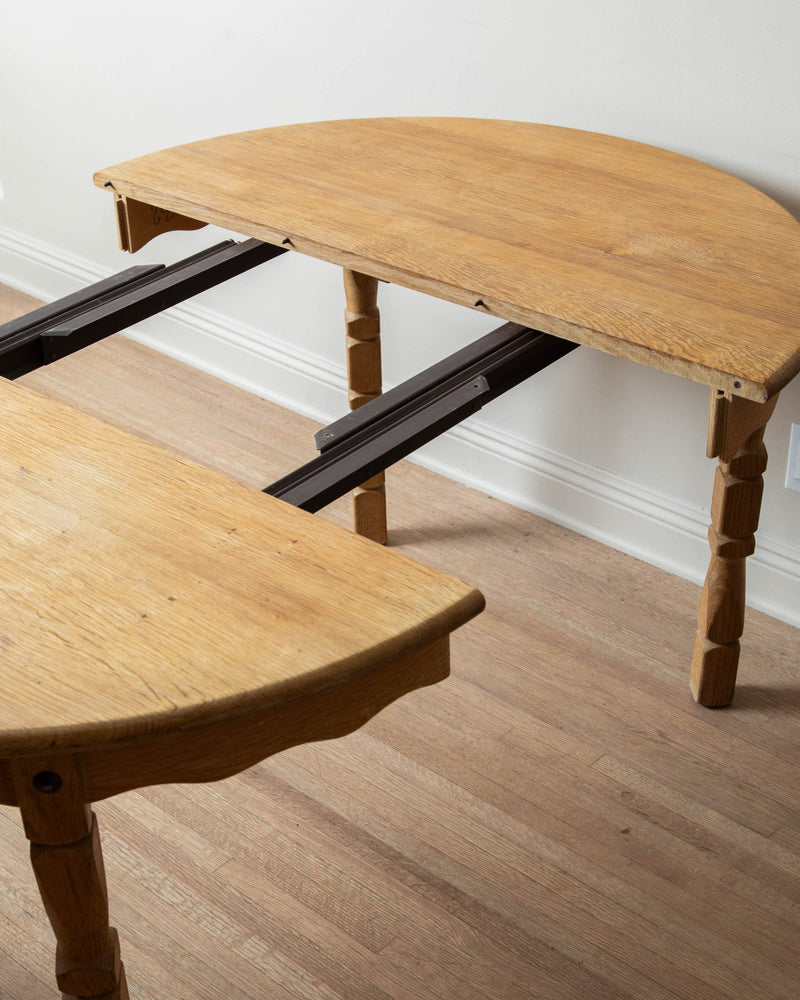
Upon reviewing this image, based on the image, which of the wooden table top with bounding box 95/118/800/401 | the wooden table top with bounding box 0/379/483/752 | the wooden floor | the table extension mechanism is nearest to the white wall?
the wooden table top with bounding box 95/118/800/401

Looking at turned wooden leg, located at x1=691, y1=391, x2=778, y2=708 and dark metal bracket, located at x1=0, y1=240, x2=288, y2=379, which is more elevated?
dark metal bracket, located at x1=0, y1=240, x2=288, y2=379

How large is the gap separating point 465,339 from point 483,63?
1.68 ft

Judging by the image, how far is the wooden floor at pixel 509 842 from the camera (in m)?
1.49

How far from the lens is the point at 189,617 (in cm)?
102

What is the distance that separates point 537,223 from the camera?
166cm

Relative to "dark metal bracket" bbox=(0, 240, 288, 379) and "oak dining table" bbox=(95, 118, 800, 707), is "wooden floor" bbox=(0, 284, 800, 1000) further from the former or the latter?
"dark metal bracket" bbox=(0, 240, 288, 379)

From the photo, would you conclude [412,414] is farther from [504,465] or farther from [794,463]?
[504,465]

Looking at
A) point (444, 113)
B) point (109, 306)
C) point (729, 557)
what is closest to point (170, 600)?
point (109, 306)

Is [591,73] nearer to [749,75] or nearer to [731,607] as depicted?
[749,75]

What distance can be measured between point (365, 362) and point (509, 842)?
2.92ft

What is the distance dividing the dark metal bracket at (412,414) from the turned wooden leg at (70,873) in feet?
1.43

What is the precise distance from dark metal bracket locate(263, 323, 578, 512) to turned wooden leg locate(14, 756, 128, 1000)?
44 cm

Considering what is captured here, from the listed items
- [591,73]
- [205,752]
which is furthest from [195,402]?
[205,752]

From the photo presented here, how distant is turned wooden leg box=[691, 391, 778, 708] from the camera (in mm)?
1671
